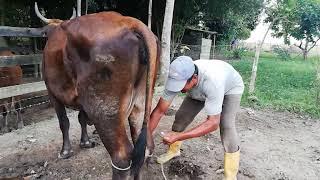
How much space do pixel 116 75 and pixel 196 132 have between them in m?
0.85

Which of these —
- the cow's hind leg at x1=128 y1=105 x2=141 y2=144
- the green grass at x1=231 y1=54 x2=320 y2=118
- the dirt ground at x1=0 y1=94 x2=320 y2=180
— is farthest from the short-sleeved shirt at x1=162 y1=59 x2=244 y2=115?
the green grass at x1=231 y1=54 x2=320 y2=118

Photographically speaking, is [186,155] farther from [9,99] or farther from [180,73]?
[9,99]

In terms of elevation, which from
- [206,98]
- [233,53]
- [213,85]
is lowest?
[233,53]

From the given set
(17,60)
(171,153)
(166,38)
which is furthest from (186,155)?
(166,38)

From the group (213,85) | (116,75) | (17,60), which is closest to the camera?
(116,75)

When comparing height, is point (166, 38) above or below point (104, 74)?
below

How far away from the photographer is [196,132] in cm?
301

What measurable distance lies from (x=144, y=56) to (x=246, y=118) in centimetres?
403

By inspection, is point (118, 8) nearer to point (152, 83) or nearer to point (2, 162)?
point (2, 162)

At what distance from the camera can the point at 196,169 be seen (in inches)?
160

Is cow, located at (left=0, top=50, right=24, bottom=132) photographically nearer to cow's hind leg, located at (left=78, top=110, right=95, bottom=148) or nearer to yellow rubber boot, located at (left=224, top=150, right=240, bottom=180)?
cow's hind leg, located at (left=78, top=110, right=95, bottom=148)

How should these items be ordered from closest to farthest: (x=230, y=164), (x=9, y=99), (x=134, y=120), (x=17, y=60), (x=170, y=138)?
(x=170, y=138) < (x=134, y=120) < (x=230, y=164) < (x=17, y=60) < (x=9, y=99)

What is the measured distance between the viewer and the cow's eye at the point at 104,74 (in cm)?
277

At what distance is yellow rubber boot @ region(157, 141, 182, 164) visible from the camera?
4154mm
